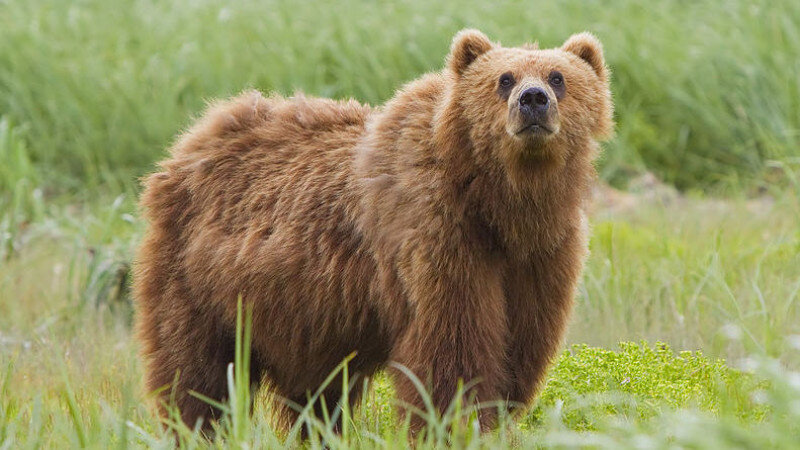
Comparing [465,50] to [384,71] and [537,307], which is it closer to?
[537,307]

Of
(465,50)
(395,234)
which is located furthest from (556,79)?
(395,234)

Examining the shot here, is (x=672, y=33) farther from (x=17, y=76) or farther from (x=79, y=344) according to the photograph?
(x=79, y=344)

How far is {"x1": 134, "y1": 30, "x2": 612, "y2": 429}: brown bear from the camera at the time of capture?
13.4ft

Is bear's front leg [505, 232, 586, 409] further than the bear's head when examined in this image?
Yes

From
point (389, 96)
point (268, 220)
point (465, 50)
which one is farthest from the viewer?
point (389, 96)

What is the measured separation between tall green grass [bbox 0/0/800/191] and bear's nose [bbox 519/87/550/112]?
5.26 meters

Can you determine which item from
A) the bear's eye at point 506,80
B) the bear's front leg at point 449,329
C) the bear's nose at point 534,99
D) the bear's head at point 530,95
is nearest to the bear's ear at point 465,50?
the bear's head at point 530,95

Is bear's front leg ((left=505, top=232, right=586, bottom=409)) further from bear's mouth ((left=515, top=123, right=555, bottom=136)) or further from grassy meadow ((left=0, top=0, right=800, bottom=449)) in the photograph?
bear's mouth ((left=515, top=123, right=555, bottom=136))

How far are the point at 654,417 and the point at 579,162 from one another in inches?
35.1

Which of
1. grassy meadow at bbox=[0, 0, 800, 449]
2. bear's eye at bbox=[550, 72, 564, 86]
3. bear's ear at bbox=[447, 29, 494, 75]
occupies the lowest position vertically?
grassy meadow at bbox=[0, 0, 800, 449]

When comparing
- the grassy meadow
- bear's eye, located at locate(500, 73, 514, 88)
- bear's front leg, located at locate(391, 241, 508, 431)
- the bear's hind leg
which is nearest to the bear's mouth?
bear's eye, located at locate(500, 73, 514, 88)

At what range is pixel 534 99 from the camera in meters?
3.95

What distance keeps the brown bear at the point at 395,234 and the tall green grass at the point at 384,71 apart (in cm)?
457

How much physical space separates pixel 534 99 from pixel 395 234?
0.66 metres
